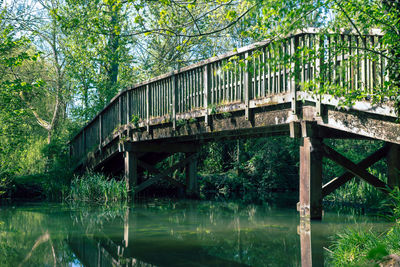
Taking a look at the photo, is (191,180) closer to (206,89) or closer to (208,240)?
(206,89)

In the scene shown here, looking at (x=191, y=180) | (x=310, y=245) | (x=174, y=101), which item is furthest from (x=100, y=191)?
(x=310, y=245)

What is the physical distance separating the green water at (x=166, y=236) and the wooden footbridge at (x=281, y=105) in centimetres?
114

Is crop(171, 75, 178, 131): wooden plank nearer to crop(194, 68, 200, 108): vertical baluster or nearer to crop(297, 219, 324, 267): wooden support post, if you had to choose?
crop(194, 68, 200, 108): vertical baluster

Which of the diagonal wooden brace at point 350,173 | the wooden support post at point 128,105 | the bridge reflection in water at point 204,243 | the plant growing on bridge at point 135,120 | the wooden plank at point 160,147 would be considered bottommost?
the bridge reflection in water at point 204,243

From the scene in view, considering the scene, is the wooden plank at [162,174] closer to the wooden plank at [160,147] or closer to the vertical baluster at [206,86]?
the wooden plank at [160,147]

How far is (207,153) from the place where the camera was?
21.3 metres

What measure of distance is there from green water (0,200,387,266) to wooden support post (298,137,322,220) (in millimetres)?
300

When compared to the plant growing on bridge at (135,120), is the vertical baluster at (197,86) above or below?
above

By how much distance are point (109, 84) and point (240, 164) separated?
6979 mm

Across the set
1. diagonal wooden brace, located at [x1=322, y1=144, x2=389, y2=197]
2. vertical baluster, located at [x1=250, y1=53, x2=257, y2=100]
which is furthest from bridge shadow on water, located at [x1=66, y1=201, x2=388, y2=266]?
vertical baluster, located at [x1=250, y1=53, x2=257, y2=100]

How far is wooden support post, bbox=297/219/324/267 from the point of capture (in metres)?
6.00

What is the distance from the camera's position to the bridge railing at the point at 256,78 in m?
6.44

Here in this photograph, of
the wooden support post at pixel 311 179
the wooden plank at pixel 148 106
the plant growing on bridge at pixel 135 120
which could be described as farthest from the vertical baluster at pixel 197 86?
the wooden support post at pixel 311 179

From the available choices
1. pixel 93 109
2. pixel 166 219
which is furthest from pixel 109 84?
pixel 166 219
